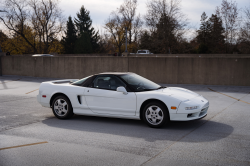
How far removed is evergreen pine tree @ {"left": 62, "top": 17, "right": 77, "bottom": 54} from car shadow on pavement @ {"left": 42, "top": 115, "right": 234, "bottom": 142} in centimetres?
5773

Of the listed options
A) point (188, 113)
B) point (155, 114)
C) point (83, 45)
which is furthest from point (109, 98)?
point (83, 45)

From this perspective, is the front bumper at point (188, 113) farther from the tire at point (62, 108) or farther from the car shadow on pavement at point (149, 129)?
the tire at point (62, 108)

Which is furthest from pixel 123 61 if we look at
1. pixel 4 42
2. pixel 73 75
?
pixel 4 42

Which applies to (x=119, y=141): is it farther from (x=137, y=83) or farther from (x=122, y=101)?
(x=137, y=83)

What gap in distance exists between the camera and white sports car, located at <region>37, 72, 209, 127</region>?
19.5ft

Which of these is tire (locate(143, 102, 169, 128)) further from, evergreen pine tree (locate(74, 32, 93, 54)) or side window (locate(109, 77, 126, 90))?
evergreen pine tree (locate(74, 32, 93, 54))

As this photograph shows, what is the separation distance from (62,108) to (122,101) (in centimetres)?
187

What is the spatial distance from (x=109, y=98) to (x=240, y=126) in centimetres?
332

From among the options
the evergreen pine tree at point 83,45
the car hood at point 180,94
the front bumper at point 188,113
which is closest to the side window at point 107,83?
the car hood at point 180,94

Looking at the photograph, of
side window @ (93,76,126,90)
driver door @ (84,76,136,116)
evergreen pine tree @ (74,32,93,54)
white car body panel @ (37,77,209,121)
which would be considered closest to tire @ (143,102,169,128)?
white car body panel @ (37,77,209,121)

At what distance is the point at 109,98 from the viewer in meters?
6.52

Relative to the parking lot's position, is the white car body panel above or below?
above

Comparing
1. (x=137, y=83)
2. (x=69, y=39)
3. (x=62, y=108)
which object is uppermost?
(x=69, y=39)

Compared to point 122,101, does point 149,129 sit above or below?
below
